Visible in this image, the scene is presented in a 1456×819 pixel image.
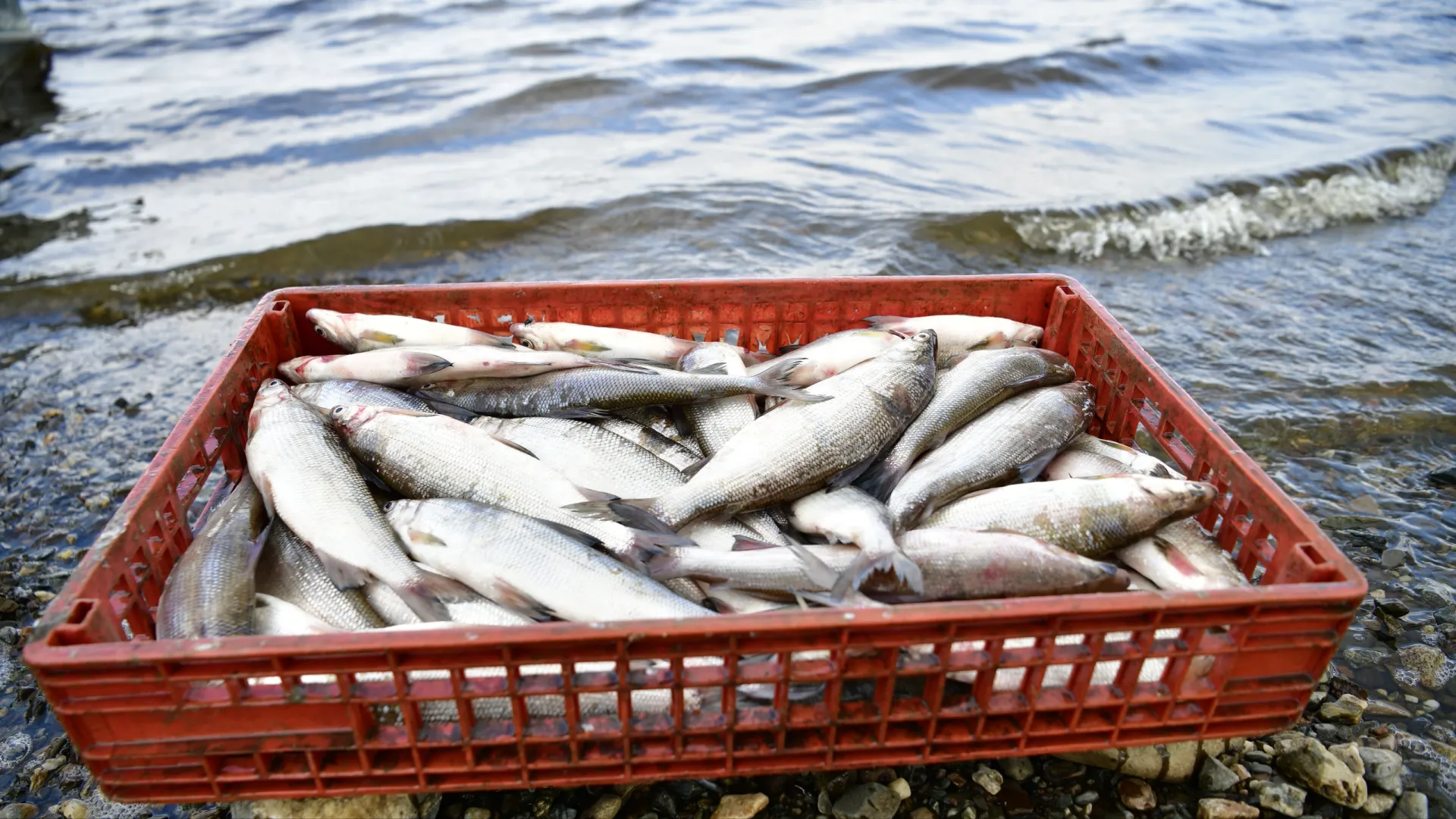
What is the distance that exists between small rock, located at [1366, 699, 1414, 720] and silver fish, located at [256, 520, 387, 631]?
3347mm

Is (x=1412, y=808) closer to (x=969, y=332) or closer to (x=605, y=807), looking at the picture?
(x=969, y=332)

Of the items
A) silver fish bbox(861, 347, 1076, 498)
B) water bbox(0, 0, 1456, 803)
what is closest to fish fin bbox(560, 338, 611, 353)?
silver fish bbox(861, 347, 1076, 498)

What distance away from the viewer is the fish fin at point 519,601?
2.67 meters

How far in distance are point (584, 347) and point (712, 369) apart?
614 millimetres

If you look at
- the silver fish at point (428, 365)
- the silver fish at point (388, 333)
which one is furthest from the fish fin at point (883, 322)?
the silver fish at point (388, 333)

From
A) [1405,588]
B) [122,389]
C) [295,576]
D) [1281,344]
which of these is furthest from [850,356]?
[122,389]

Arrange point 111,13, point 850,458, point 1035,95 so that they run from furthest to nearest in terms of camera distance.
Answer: point 111,13 < point 1035,95 < point 850,458

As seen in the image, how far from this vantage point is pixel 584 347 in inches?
153

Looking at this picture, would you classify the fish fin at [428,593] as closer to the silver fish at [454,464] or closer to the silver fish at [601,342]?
the silver fish at [454,464]

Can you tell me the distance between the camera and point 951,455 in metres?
3.32

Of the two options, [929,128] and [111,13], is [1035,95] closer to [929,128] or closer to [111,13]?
[929,128]

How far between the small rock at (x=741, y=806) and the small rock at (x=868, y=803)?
239mm

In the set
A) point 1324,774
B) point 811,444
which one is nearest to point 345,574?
point 811,444

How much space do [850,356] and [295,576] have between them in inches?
90.5
